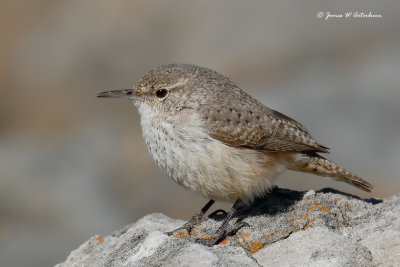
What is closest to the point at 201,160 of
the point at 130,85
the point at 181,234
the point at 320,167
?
the point at 181,234

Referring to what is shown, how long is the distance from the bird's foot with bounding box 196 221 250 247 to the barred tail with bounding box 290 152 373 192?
0.96 metres

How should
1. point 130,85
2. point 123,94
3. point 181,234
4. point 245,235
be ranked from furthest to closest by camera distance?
point 130,85, point 123,94, point 181,234, point 245,235

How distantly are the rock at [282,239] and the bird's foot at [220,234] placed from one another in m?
0.04

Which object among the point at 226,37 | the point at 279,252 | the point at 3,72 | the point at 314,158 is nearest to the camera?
the point at 279,252

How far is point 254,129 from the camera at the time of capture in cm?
634

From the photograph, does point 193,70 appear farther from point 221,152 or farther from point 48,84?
point 48,84

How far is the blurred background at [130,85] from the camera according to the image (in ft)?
44.3

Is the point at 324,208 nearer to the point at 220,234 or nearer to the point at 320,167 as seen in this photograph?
the point at 320,167

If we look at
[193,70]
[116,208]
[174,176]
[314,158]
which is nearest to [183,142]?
[174,176]

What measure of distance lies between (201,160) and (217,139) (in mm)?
316

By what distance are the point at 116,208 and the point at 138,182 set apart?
71 cm

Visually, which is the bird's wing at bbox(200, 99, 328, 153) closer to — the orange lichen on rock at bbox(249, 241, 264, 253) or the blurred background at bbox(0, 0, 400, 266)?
the orange lichen on rock at bbox(249, 241, 264, 253)

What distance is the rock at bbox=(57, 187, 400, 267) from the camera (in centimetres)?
515

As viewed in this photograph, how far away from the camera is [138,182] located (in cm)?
1412
